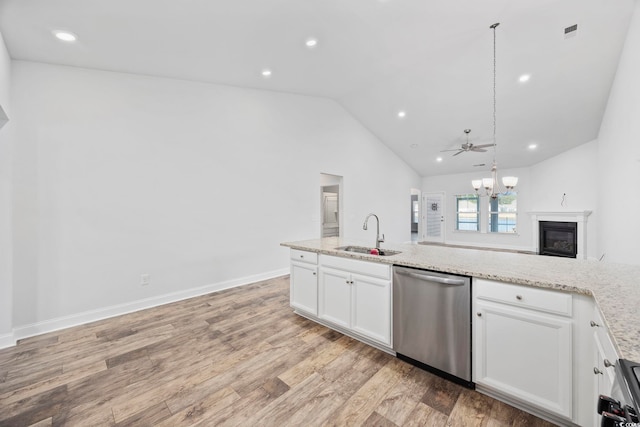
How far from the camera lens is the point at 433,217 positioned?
9938mm

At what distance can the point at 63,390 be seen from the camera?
6.48ft

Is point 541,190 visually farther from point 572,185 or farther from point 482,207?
point 482,207

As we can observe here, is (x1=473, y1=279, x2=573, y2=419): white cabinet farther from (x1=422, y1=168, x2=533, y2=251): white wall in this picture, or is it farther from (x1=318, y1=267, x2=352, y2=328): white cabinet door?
(x1=422, y1=168, x2=533, y2=251): white wall

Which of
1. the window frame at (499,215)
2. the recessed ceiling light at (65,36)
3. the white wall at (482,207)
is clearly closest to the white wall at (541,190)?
the white wall at (482,207)

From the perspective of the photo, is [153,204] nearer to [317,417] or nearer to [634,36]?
[317,417]

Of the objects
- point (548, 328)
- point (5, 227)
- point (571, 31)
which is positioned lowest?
point (548, 328)

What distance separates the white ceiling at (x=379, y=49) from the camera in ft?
7.84

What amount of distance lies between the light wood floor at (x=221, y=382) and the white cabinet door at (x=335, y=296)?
0.20m

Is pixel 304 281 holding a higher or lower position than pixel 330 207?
lower

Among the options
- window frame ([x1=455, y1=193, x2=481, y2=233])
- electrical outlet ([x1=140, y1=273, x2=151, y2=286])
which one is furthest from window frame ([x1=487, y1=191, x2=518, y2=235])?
electrical outlet ([x1=140, y1=273, x2=151, y2=286])

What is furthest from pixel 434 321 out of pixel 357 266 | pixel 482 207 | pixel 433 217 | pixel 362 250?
pixel 433 217

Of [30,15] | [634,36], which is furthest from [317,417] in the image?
[634,36]

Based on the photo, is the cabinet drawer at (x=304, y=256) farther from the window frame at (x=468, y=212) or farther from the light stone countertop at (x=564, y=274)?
the window frame at (x=468, y=212)

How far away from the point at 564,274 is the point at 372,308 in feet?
4.43
